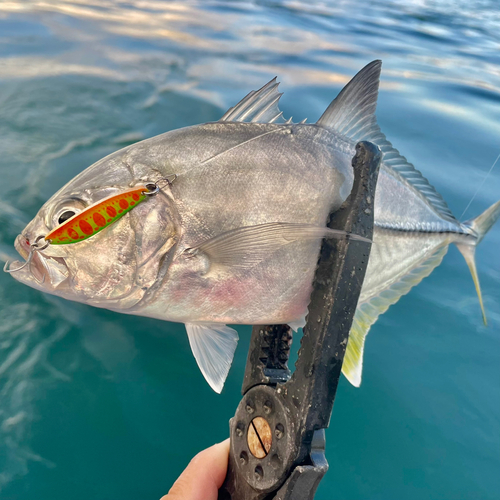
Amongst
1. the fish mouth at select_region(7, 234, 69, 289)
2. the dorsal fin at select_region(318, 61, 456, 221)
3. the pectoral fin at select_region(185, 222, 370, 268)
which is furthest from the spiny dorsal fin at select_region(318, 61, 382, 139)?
the fish mouth at select_region(7, 234, 69, 289)

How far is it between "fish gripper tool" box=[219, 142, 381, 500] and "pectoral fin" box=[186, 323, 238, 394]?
A: 0.58 ft

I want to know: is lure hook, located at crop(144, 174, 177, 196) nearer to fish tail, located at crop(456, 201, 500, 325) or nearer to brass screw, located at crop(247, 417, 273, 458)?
brass screw, located at crop(247, 417, 273, 458)

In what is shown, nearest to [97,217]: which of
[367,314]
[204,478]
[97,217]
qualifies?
[97,217]

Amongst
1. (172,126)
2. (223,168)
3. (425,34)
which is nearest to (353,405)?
(223,168)

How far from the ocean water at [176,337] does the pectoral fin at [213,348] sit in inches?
22.6

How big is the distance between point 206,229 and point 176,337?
1059 millimetres

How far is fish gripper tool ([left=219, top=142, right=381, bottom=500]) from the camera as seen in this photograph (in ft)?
4.17

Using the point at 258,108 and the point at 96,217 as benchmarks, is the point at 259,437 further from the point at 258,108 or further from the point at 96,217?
the point at 258,108

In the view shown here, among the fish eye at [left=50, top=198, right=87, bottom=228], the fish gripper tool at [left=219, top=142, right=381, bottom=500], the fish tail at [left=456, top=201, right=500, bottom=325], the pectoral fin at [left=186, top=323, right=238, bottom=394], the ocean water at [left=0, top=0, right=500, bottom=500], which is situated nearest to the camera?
the fish gripper tool at [left=219, top=142, right=381, bottom=500]

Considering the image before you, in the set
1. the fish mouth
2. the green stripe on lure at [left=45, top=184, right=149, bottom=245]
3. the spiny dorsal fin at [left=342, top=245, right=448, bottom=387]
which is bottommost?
the spiny dorsal fin at [left=342, top=245, right=448, bottom=387]

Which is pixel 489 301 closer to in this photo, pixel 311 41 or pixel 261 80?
pixel 261 80

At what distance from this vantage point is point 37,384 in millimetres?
1945

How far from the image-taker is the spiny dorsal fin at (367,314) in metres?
1.63

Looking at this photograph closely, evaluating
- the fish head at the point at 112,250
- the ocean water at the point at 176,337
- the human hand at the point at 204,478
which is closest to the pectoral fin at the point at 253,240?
the fish head at the point at 112,250
